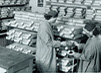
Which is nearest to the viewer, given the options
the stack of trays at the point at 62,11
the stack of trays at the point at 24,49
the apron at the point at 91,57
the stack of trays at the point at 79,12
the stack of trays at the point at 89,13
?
the apron at the point at 91,57

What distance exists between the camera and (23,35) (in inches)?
183

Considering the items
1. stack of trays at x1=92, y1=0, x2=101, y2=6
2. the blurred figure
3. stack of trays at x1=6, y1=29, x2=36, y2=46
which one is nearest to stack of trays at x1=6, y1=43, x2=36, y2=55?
stack of trays at x1=6, y1=29, x2=36, y2=46

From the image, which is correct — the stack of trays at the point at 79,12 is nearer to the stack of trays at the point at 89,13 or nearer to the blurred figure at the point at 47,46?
the stack of trays at the point at 89,13

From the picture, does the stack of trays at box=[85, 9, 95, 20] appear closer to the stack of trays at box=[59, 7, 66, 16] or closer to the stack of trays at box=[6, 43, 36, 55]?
the stack of trays at box=[59, 7, 66, 16]

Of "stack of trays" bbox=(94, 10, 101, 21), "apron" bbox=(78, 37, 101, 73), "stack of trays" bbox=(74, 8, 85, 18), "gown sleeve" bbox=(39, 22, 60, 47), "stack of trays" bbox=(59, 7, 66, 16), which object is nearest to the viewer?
"apron" bbox=(78, 37, 101, 73)

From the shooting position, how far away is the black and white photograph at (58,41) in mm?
3390

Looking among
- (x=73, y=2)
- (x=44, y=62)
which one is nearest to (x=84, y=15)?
(x=73, y=2)

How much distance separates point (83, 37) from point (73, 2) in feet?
4.70

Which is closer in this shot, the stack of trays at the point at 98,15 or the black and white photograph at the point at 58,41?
the black and white photograph at the point at 58,41

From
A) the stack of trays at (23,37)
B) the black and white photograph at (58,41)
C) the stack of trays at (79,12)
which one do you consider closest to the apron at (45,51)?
the black and white photograph at (58,41)

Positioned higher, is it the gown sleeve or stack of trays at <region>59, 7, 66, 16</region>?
stack of trays at <region>59, 7, 66, 16</region>

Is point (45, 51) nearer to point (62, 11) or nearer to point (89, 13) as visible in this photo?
point (89, 13)

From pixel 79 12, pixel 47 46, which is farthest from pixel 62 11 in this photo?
pixel 47 46

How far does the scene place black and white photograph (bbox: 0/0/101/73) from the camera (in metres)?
3.39
